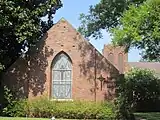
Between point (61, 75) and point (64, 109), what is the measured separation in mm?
3709

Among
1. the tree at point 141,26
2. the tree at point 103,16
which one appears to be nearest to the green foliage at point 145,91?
the tree at point 103,16

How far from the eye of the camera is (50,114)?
29859 millimetres

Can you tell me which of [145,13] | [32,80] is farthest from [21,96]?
[145,13]

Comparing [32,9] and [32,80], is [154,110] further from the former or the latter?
[32,9]

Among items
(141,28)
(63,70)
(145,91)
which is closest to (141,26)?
(141,28)

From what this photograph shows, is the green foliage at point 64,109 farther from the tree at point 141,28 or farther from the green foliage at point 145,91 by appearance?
the green foliage at point 145,91

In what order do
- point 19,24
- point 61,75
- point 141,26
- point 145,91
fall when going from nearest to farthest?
point 141,26
point 19,24
point 61,75
point 145,91

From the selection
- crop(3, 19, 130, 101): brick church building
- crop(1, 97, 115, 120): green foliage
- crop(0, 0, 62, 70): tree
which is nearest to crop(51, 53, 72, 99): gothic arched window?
crop(3, 19, 130, 101): brick church building

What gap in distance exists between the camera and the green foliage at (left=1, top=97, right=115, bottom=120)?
2947 centimetres

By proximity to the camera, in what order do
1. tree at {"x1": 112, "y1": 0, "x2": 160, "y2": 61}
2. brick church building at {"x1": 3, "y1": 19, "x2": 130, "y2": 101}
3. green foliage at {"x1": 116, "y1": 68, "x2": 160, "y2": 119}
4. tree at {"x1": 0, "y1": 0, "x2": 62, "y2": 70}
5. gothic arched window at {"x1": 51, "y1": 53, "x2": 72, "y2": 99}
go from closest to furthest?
tree at {"x1": 112, "y1": 0, "x2": 160, "y2": 61} < tree at {"x1": 0, "y1": 0, "x2": 62, "y2": 70} < brick church building at {"x1": 3, "y1": 19, "x2": 130, "y2": 101} < gothic arched window at {"x1": 51, "y1": 53, "x2": 72, "y2": 99} < green foliage at {"x1": 116, "y1": 68, "x2": 160, "y2": 119}

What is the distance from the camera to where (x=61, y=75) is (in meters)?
32.8

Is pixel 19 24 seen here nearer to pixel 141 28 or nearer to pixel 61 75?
pixel 61 75

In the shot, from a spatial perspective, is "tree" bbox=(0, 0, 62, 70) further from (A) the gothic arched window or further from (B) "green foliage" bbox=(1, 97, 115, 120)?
(B) "green foliage" bbox=(1, 97, 115, 120)

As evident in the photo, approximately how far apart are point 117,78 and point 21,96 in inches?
313
